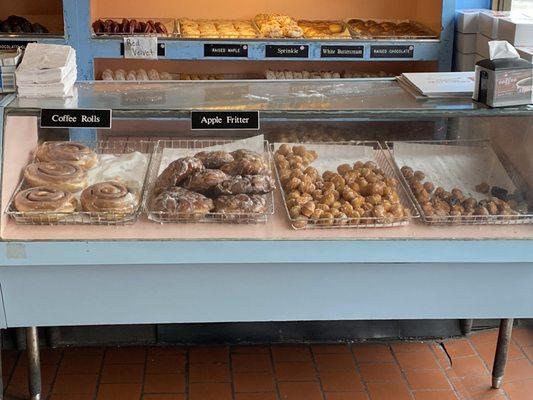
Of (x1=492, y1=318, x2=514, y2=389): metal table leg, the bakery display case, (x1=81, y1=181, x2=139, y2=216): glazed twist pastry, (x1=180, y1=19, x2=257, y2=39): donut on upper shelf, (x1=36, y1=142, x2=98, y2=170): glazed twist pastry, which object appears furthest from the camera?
(x1=180, y1=19, x2=257, y2=39): donut on upper shelf

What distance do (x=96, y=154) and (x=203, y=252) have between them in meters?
0.81

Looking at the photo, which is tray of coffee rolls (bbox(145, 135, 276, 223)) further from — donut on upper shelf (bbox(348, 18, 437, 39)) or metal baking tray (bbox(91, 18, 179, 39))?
donut on upper shelf (bbox(348, 18, 437, 39))

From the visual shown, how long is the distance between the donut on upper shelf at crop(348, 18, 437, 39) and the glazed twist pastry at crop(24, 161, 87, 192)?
242cm

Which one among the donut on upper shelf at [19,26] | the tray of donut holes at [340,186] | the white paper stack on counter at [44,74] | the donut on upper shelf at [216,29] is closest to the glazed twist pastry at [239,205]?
the tray of donut holes at [340,186]

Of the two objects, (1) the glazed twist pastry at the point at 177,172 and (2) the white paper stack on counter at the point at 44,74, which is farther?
(1) the glazed twist pastry at the point at 177,172

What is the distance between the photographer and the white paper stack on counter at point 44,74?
2.55 metres

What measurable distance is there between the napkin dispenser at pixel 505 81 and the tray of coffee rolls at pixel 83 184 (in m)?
1.29

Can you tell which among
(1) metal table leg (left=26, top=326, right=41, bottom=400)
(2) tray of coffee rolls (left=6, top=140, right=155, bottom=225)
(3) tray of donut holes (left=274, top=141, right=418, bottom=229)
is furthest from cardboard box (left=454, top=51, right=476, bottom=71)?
(1) metal table leg (left=26, top=326, right=41, bottom=400)

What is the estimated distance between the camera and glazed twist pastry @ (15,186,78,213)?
8.40 feet

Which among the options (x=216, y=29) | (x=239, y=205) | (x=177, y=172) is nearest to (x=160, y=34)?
(x=216, y=29)

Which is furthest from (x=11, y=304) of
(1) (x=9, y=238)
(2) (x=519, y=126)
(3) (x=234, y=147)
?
(2) (x=519, y=126)

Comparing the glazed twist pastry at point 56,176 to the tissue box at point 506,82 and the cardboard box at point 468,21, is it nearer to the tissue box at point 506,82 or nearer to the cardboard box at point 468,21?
the tissue box at point 506,82

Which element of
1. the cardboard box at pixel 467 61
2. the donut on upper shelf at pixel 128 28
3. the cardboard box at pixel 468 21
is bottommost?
the cardboard box at pixel 467 61

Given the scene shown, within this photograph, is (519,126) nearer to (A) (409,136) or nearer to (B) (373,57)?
(A) (409,136)
